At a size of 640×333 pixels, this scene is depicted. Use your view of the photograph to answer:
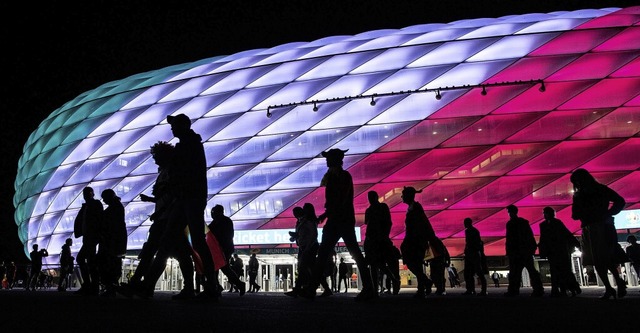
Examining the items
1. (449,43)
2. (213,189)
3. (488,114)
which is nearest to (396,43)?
(449,43)

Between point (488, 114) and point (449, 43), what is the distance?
309 cm

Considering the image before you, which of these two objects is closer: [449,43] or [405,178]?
[405,178]

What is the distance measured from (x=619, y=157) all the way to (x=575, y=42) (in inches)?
146

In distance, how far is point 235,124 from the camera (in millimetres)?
18797

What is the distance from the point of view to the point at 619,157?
53.7 ft

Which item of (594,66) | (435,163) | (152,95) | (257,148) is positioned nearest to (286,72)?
(257,148)

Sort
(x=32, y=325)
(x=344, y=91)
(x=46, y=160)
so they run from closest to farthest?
1. (x=32, y=325)
2. (x=344, y=91)
3. (x=46, y=160)

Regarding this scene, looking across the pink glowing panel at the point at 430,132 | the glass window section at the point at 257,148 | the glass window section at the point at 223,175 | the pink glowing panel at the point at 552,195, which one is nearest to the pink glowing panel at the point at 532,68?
the pink glowing panel at the point at 430,132

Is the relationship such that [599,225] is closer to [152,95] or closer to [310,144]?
[310,144]

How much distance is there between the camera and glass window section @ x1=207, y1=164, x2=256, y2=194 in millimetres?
18406

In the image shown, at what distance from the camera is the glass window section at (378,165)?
1725 centimetres

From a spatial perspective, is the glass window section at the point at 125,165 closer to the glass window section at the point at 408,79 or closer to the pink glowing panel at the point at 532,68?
the glass window section at the point at 408,79

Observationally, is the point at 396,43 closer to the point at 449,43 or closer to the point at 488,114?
the point at 449,43

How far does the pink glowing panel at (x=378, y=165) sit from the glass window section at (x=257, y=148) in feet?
7.72
